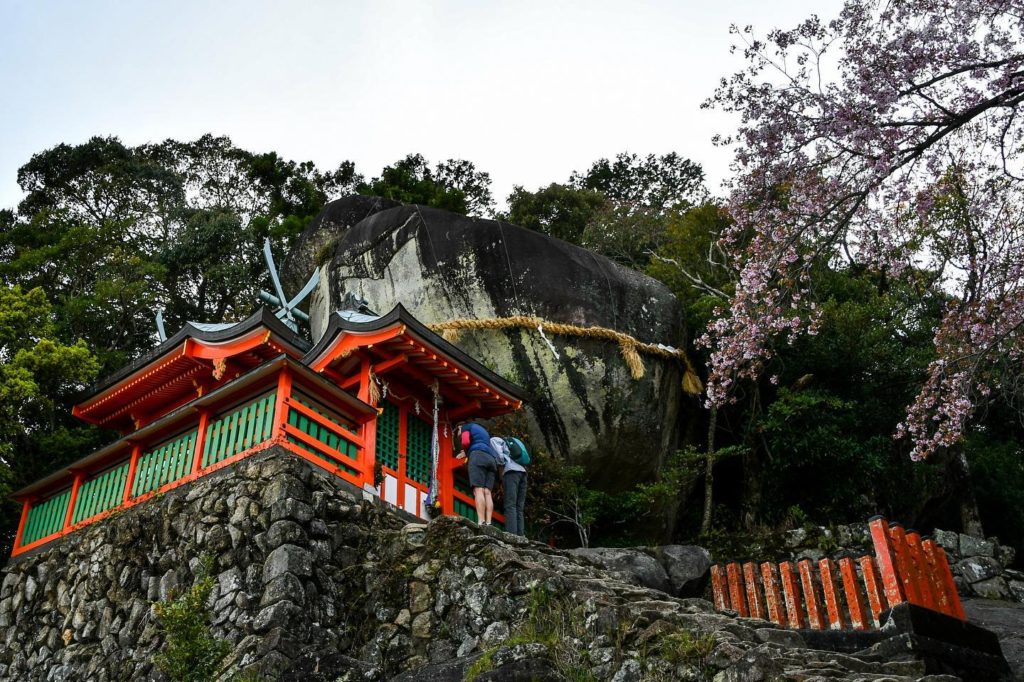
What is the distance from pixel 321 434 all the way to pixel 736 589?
5710mm

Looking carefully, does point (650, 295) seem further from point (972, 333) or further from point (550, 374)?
point (972, 333)

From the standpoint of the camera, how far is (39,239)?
23.9 m

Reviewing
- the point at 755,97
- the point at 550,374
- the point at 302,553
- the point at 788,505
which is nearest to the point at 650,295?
the point at 550,374

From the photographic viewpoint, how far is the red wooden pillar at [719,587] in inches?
457

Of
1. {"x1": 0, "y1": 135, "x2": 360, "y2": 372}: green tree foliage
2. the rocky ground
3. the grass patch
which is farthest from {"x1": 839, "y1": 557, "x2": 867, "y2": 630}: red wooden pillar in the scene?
{"x1": 0, "y1": 135, "x2": 360, "y2": 372}: green tree foliage

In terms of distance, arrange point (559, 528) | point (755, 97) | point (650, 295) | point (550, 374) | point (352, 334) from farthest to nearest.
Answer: point (650, 295), point (550, 374), point (559, 528), point (352, 334), point (755, 97)

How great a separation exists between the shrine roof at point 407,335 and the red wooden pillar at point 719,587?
4.16 metres

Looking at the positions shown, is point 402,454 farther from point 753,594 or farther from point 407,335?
point 753,594

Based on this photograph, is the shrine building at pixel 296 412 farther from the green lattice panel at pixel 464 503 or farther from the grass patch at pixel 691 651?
the grass patch at pixel 691 651

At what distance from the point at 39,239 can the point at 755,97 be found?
66.9 feet

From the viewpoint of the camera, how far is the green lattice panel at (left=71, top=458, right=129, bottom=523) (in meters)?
12.9

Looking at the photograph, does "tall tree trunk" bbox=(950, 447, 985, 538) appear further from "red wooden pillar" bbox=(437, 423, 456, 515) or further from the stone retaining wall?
"red wooden pillar" bbox=(437, 423, 456, 515)

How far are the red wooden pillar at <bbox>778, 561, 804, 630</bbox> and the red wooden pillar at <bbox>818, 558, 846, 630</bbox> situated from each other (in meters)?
0.32

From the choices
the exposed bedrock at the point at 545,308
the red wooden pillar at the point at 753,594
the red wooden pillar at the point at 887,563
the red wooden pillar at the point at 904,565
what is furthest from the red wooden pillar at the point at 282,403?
the exposed bedrock at the point at 545,308
